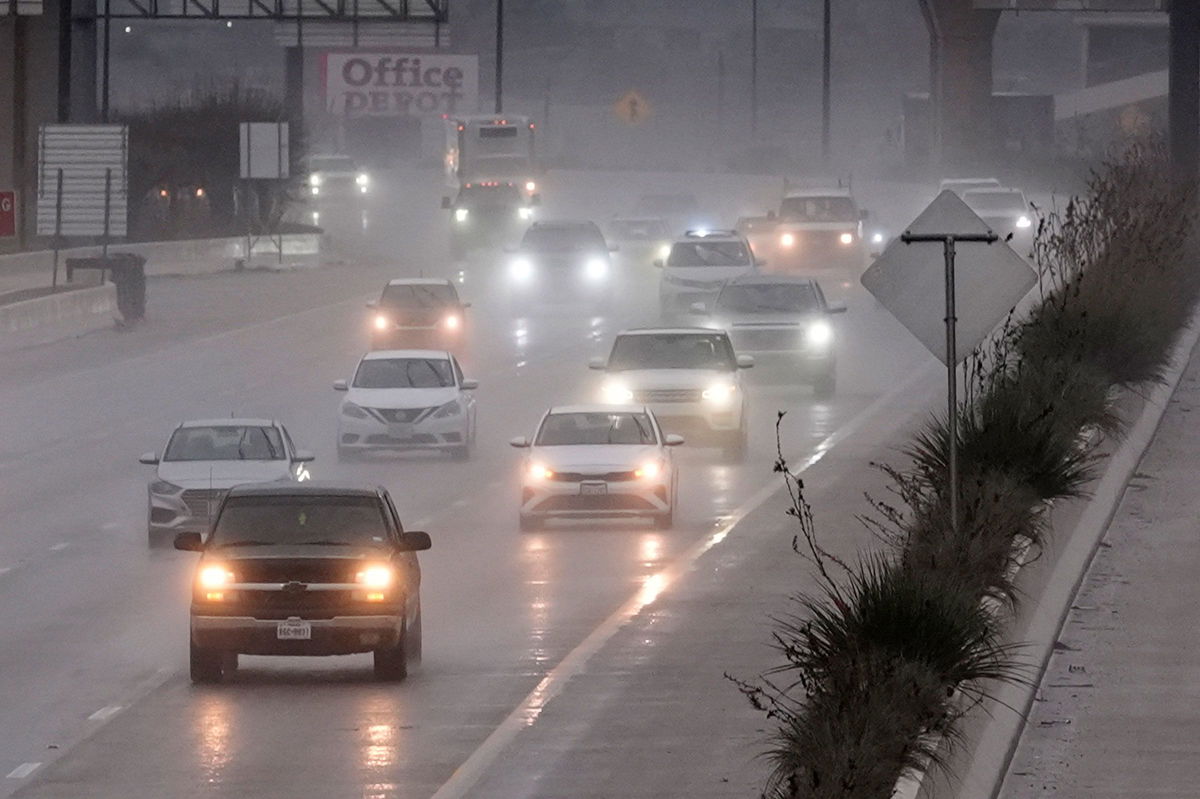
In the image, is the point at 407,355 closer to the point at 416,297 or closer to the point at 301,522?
the point at 416,297

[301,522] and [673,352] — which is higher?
[673,352]

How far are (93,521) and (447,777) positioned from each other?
53.4 ft

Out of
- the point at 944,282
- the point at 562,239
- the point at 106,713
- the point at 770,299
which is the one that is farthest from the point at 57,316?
the point at 944,282

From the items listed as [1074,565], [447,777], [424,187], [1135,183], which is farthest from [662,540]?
[424,187]

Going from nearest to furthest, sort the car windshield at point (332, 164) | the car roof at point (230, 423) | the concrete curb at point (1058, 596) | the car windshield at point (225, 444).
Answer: the concrete curb at point (1058, 596), the car windshield at point (225, 444), the car roof at point (230, 423), the car windshield at point (332, 164)

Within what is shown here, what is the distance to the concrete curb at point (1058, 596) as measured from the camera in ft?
39.4

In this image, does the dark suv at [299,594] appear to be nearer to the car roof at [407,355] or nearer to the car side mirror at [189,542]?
the car side mirror at [189,542]

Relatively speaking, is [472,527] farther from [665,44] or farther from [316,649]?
[665,44]

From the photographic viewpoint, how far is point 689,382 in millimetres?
34406

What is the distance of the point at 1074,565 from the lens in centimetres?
1817

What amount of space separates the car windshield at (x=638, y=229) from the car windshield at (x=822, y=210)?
15004 millimetres

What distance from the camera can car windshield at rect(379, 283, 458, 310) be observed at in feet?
162

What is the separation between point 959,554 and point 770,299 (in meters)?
27.5

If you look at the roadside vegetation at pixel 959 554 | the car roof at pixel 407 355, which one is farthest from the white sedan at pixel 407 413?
the roadside vegetation at pixel 959 554
